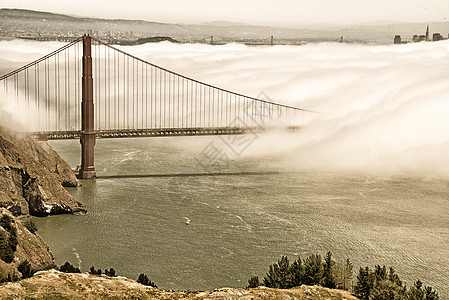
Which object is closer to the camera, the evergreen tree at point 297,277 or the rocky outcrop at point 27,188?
the evergreen tree at point 297,277

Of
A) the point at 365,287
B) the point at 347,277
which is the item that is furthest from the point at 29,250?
the point at 365,287

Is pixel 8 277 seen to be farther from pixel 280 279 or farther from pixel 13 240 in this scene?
pixel 280 279

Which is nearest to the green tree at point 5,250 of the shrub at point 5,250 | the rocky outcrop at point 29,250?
the shrub at point 5,250

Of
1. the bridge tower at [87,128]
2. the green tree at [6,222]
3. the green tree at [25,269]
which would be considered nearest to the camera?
the green tree at [25,269]

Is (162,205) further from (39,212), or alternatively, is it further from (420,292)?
(420,292)

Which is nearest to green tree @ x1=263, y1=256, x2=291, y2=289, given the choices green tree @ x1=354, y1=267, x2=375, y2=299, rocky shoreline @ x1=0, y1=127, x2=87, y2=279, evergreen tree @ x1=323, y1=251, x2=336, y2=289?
evergreen tree @ x1=323, y1=251, x2=336, y2=289

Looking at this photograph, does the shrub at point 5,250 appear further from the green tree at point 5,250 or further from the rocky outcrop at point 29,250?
the rocky outcrop at point 29,250

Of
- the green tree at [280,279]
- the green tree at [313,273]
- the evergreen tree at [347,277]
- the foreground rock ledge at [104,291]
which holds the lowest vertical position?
the evergreen tree at [347,277]

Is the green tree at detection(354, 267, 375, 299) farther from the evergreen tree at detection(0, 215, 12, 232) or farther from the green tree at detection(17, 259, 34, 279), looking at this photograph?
the evergreen tree at detection(0, 215, 12, 232)
